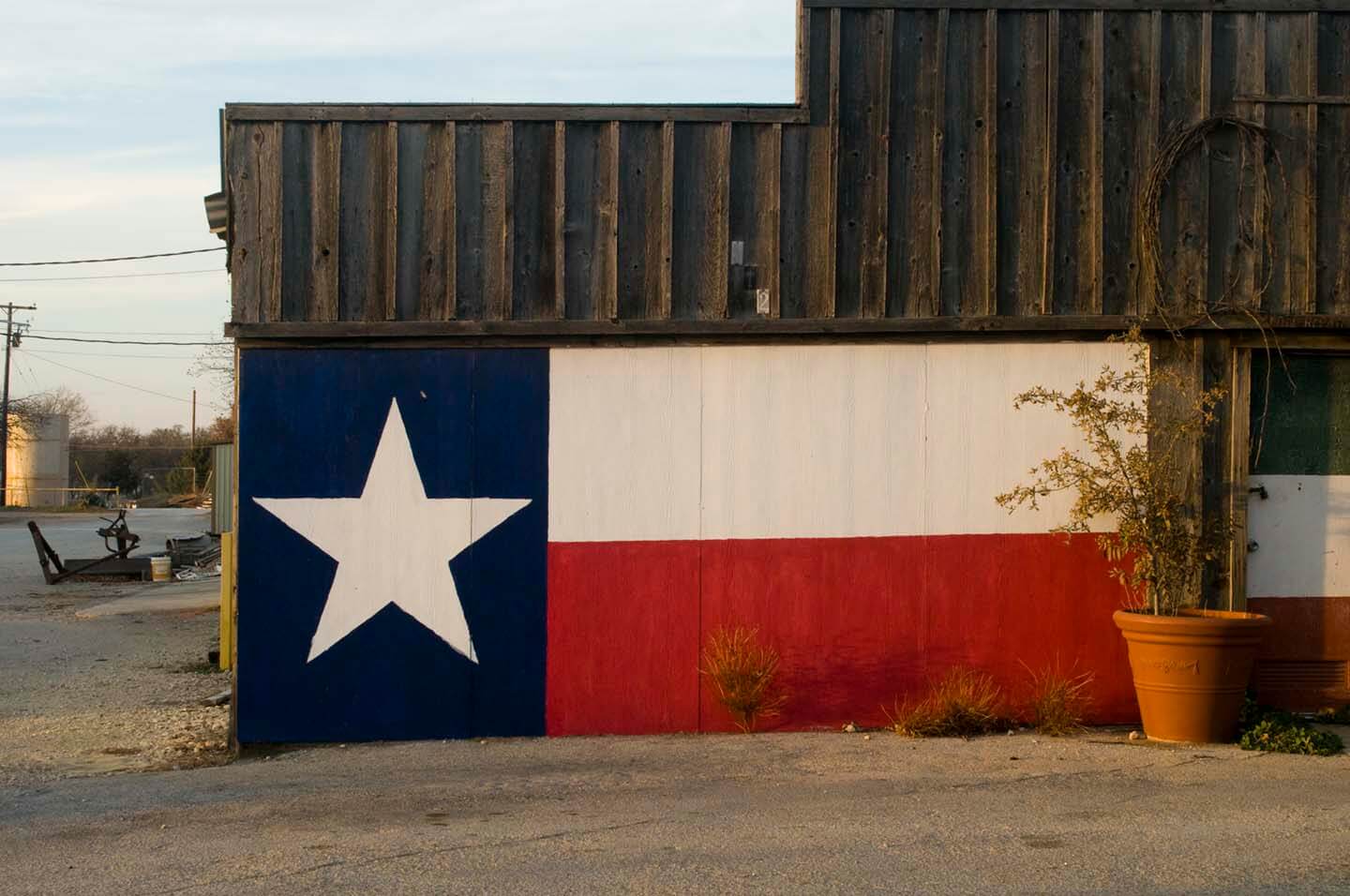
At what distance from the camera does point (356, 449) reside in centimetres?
905

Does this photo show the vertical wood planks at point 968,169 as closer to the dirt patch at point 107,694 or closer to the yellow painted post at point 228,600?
the yellow painted post at point 228,600

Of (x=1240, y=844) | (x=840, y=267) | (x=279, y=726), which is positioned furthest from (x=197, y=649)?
(x=1240, y=844)

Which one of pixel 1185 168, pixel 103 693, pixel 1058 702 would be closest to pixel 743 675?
pixel 1058 702

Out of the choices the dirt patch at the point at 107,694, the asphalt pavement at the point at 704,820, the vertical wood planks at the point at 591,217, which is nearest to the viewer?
the asphalt pavement at the point at 704,820

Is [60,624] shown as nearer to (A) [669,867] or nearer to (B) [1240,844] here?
(A) [669,867]

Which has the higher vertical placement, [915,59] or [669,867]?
[915,59]

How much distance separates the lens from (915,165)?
9352 millimetres

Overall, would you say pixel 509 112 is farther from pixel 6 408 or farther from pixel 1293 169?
pixel 6 408

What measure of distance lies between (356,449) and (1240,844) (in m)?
5.72

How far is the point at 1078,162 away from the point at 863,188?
1484mm

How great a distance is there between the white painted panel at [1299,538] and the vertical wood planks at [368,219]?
6.09 m

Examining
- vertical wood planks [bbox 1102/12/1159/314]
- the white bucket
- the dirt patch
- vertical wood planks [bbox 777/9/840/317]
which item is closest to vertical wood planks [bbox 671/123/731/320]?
Answer: vertical wood planks [bbox 777/9/840/317]

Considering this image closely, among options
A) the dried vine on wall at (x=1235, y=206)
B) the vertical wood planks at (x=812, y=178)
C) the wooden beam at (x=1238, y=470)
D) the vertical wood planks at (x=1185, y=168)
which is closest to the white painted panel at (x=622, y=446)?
the vertical wood planks at (x=812, y=178)

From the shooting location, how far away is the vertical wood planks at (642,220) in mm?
9227
